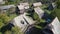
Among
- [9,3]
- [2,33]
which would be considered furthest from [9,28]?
[9,3]

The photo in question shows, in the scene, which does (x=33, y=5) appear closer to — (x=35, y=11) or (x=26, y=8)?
(x=26, y=8)

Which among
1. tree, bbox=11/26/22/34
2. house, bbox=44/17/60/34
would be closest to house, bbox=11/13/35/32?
tree, bbox=11/26/22/34

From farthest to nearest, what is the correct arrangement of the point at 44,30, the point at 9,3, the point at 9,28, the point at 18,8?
the point at 9,3
the point at 18,8
the point at 9,28
the point at 44,30

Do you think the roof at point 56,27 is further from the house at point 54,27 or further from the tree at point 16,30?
the tree at point 16,30

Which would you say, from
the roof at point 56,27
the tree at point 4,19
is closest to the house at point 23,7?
the tree at point 4,19

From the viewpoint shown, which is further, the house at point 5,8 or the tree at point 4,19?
the house at point 5,8

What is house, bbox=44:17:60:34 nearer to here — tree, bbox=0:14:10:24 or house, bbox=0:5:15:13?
tree, bbox=0:14:10:24

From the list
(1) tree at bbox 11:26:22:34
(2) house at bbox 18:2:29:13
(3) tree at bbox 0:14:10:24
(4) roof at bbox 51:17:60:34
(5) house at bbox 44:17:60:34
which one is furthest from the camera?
(2) house at bbox 18:2:29:13

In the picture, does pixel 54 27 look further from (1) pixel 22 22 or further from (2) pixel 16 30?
(1) pixel 22 22

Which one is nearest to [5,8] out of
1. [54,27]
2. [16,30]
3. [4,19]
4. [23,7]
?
[23,7]

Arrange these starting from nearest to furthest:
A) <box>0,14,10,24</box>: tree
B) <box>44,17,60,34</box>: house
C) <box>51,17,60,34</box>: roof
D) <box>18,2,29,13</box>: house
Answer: <box>44,17,60,34</box>: house
<box>51,17,60,34</box>: roof
<box>0,14,10,24</box>: tree
<box>18,2,29,13</box>: house

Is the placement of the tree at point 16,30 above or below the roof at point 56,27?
below
